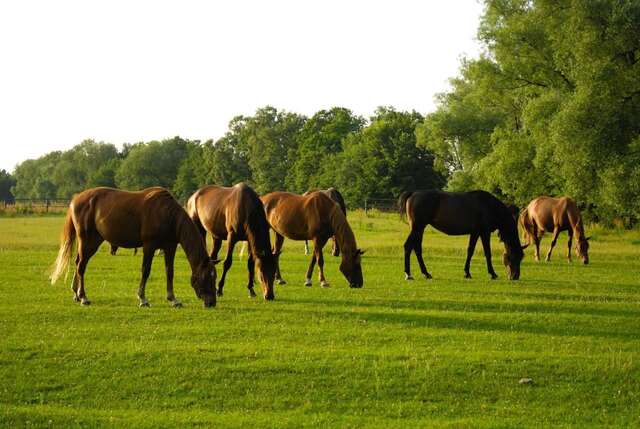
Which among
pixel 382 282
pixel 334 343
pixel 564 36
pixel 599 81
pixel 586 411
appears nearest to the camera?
pixel 586 411

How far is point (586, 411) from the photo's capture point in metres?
8.56

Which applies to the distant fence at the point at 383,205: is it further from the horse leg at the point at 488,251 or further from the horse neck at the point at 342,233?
the horse neck at the point at 342,233

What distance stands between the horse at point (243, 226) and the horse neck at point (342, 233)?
7.25ft

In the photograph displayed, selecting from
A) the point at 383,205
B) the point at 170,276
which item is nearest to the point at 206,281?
the point at 170,276

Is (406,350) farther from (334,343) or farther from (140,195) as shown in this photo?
(140,195)

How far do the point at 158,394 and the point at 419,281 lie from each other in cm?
1112

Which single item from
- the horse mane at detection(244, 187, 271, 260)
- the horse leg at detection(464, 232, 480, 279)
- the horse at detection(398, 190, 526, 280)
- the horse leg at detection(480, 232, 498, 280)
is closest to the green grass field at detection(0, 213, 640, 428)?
the horse mane at detection(244, 187, 271, 260)

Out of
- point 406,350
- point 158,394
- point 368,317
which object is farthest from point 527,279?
point 158,394

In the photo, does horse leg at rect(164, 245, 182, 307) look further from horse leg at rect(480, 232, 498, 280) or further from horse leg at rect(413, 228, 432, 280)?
horse leg at rect(480, 232, 498, 280)

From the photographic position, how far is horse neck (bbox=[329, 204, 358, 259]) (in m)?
17.0

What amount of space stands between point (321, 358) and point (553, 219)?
18745 millimetres

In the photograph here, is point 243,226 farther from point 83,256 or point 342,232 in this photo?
point 83,256

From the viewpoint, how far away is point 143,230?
13734mm

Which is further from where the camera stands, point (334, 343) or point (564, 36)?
point (564, 36)
